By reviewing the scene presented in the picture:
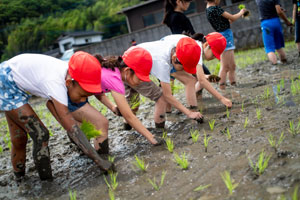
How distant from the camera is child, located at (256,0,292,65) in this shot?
502 centimetres

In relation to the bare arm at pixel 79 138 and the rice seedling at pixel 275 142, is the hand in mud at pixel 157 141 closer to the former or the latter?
the bare arm at pixel 79 138

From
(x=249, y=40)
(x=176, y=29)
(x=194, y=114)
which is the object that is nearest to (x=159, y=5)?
(x=249, y=40)

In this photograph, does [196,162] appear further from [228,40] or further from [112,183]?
[228,40]

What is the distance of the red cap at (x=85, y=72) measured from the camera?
1.94m

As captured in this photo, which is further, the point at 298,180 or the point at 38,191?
the point at 38,191

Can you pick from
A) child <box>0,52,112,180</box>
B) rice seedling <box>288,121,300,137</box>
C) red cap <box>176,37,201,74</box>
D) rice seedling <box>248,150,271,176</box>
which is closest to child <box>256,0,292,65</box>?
red cap <box>176,37,201,74</box>

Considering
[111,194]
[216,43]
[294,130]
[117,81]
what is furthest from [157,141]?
[216,43]

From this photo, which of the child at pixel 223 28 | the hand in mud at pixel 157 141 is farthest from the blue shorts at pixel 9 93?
the child at pixel 223 28

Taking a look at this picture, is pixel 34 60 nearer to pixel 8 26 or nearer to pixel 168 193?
pixel 168 193

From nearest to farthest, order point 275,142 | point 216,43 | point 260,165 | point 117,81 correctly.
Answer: point 260,165
point 275,142
point 117,81
point 216,43

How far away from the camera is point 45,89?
197 centimetres

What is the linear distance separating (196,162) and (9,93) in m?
1.49

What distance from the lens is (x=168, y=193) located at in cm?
157

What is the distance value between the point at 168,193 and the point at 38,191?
3.44 ft
